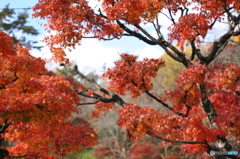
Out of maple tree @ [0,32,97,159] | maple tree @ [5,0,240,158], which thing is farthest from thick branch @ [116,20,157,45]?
maple tree @ [0,32,97,159]

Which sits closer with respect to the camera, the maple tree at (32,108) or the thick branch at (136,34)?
the maple tree at (32,108)

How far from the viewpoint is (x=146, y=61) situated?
6184 millimetres

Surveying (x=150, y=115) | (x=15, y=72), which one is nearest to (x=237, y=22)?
(x=150, y=115)

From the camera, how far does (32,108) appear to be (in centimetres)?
423

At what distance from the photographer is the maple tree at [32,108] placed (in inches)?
166

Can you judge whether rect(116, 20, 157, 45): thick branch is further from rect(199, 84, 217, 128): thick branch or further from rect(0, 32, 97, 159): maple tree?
rect(0, 32, 97, 159): maple tree

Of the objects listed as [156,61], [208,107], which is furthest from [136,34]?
[208,107]

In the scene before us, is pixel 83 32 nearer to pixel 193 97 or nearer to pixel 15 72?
pixel 15 72

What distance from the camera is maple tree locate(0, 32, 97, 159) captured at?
4.21m

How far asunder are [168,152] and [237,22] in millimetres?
12256

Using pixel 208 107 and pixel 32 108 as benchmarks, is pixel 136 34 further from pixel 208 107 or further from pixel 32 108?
pixel 32 108

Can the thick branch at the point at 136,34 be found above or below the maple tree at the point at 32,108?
above

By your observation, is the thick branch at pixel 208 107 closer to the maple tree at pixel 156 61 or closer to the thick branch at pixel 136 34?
the maple tree at pixel 156 61

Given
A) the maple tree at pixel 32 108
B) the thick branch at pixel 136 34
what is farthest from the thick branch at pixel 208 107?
the maple tree at pixel 32 108
